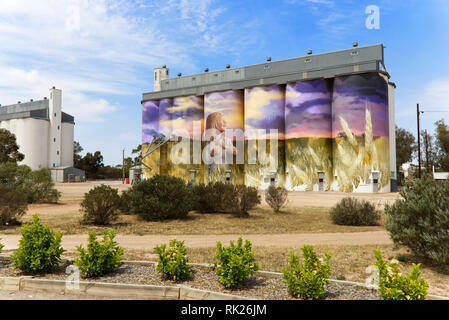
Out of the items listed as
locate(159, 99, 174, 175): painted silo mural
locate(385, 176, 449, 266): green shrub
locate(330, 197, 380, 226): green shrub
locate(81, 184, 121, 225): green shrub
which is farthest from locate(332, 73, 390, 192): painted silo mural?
locate(385, 176, 449, 266): green shrub

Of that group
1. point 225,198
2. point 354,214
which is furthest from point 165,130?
point 354,214

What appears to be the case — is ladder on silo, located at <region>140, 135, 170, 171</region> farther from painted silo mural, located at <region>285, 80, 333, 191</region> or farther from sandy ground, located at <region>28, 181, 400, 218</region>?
painted silo mural, located at <region>285, 80, 333, 191</region>

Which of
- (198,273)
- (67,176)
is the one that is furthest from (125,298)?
(67,176)

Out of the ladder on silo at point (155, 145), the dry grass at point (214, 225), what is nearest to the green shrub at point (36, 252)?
the dry grass at point (214, 225)

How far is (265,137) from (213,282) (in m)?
40.7

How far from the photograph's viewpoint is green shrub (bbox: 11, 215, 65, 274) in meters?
6.11

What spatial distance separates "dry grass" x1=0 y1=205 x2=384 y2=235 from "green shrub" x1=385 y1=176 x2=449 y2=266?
5.13 meters

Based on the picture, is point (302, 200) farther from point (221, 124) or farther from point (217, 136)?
point (221, 124)

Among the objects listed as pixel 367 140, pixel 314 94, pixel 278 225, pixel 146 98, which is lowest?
pixel 278 225

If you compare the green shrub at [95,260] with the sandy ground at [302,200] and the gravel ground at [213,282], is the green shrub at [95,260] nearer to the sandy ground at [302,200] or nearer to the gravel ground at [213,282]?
the gravel ground at [213,282]

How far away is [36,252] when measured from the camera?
20.3ft

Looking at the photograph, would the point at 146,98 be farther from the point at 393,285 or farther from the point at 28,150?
the point at 393,285
